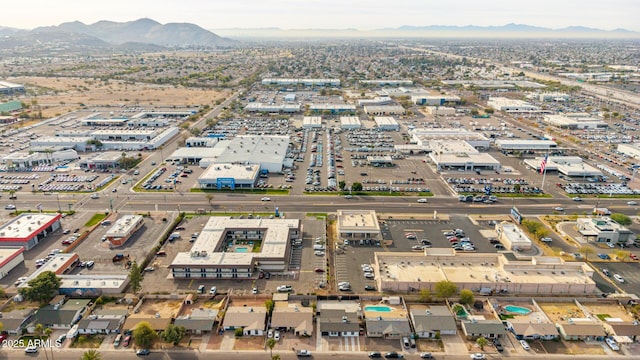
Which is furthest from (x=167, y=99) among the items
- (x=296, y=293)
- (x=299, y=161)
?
(x=296, y=293)

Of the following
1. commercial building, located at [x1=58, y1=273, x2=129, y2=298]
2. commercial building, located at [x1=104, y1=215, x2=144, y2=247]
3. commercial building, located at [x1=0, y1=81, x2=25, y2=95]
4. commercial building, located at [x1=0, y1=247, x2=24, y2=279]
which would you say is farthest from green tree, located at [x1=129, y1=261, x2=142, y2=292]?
commercial building, located at [x1=0, y1=81, x2=25, y2=95]

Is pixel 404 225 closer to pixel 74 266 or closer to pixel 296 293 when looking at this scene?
pixel 296 293

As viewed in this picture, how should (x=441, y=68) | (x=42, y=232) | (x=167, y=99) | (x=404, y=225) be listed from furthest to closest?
1. (x=441, y=68)
2. (x=167, y=99)
3. (x=404, y=225)
4. (x=42, y=232)

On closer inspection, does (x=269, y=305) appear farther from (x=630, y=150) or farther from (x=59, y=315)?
(x=630, y=150)

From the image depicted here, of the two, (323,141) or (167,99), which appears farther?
(167,99)

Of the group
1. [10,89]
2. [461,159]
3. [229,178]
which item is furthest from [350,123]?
Answer: [10,89]

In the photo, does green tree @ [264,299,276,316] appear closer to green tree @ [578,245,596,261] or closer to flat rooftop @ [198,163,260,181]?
flat rooftop @ [198,163,260,181]

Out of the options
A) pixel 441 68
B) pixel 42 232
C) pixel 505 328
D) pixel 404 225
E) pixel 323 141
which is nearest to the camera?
pixel 505 328

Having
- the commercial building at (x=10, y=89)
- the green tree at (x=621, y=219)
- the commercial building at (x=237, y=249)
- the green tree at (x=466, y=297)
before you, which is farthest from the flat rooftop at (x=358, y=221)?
the commercial building at (x=10, y=89)
